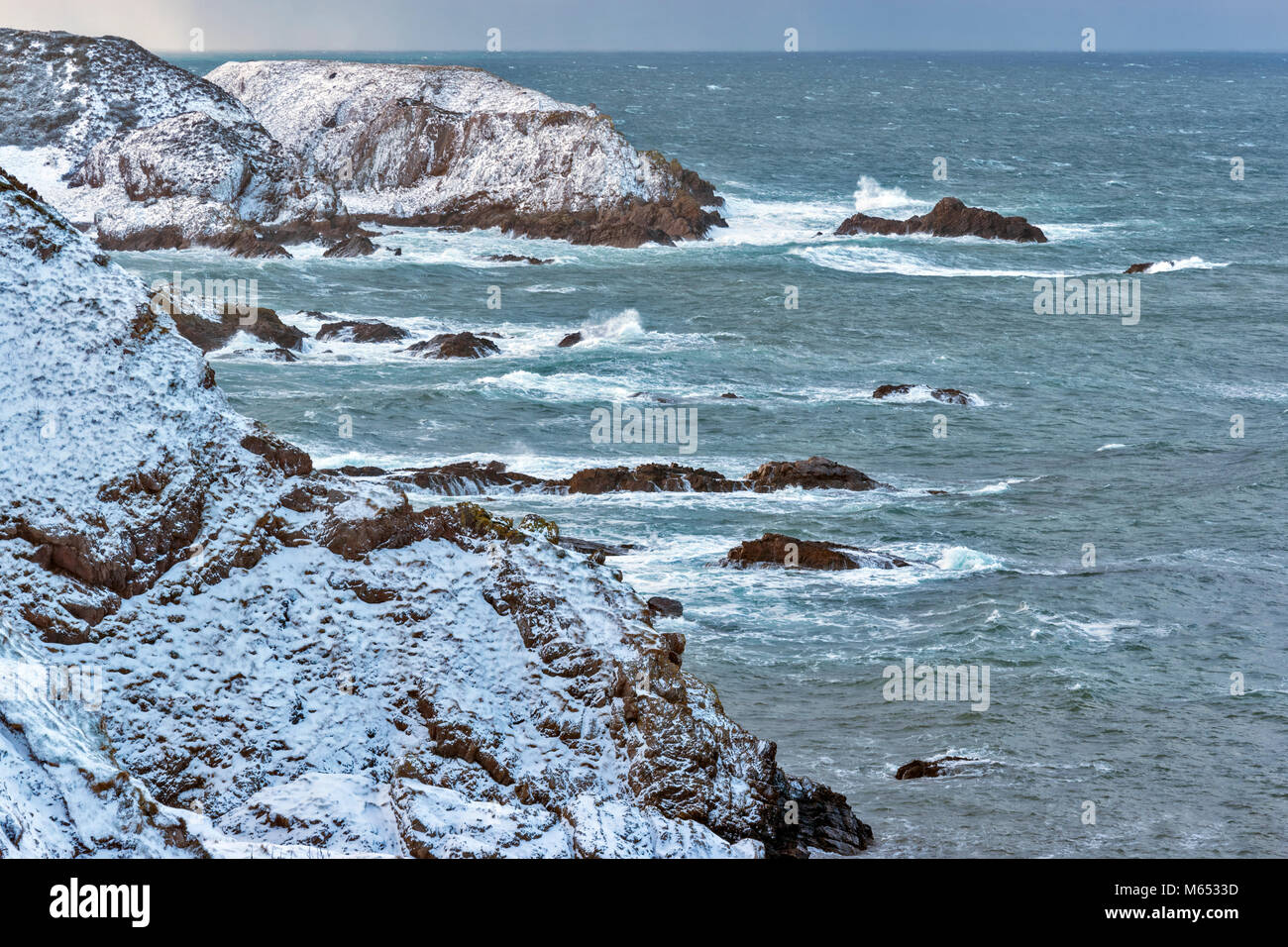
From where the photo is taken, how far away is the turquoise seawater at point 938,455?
22031mm

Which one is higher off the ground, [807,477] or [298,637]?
[298,637]

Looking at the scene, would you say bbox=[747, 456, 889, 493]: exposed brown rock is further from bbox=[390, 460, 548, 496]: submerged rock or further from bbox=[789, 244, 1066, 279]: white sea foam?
bbox=[789, 244, 1066, 279]: white sea foam

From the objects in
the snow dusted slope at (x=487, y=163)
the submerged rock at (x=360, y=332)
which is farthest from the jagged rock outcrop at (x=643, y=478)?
the snow dusted slope at (x=487, y=163)

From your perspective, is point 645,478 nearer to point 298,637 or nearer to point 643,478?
point 643,478

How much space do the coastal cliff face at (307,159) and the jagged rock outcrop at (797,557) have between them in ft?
146

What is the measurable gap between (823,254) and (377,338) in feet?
104

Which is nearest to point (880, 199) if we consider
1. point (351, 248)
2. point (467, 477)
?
point (351, 248)

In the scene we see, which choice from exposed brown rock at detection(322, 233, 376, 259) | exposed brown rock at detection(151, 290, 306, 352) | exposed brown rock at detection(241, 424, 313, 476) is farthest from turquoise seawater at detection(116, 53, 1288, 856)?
exposed brown rock at detection(241, 424, 313, 476)

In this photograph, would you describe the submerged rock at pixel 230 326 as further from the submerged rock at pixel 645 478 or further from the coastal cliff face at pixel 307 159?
the submerged rock at pixel 645 478

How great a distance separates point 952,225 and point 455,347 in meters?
41.4

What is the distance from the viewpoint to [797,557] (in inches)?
1225

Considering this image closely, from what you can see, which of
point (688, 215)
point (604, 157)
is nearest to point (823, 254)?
point (688, 215)
